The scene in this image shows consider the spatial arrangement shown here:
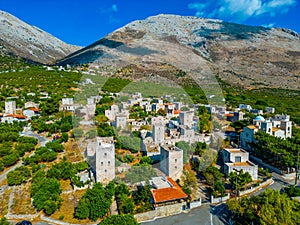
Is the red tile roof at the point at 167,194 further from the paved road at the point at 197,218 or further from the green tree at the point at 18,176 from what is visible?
the green tree at the point at 18,176

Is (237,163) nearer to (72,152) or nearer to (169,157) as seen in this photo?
(169,157)

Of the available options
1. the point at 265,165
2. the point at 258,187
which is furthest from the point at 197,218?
the point at 265,165

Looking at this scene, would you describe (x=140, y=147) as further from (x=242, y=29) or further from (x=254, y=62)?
(x=242, y=29)

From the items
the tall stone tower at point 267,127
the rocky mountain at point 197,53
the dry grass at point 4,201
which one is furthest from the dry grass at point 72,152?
the rocky mountain at point 197,53

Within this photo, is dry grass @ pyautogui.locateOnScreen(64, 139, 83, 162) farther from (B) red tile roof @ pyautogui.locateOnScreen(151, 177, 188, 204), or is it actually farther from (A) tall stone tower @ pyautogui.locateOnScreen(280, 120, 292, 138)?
(A) tall stone tower @ pyautogui.locateOnScreen(280, 120, 292, 138)

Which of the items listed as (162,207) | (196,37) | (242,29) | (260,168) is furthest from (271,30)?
(162,207)

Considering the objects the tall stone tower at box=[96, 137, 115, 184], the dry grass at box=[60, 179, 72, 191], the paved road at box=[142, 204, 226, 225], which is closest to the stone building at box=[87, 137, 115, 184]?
the tall stone tower at box=[96, 137, 115, 184]
